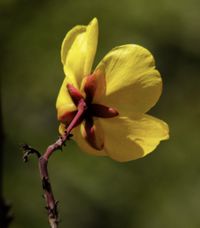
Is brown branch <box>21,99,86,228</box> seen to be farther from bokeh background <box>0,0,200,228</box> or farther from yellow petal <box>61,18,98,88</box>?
bokeh background <box>0,0,200,228</box>

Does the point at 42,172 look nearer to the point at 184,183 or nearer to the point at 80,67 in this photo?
the point at 80,67

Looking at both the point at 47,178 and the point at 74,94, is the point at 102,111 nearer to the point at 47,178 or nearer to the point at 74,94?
the point at 74,94

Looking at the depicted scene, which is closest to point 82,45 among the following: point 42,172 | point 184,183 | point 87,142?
point 87,142

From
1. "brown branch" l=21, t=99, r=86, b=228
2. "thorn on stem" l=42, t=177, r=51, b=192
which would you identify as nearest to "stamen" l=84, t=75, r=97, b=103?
"brown branch" l=21, t=99, r=86, b=228

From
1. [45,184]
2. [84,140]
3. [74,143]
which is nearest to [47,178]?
[45,184]

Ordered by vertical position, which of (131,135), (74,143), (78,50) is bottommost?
(74,143)

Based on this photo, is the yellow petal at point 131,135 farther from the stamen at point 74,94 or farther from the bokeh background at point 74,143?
the bokeh background at point 74,143
